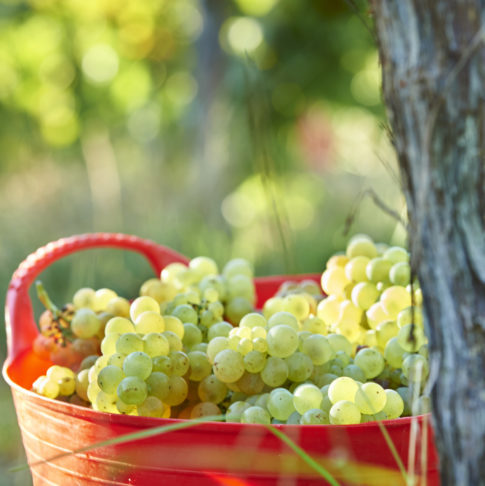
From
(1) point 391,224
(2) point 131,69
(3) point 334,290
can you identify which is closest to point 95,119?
(2) point 131,69

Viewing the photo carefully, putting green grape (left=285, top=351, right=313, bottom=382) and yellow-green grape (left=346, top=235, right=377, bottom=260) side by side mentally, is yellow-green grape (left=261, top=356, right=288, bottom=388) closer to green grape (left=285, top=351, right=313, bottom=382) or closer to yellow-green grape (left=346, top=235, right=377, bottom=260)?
green grape (left=285, top=351, right=313, bottom=382)

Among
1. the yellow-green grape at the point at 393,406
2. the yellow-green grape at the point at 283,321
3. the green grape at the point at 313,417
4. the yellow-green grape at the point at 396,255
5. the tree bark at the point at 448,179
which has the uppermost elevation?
the tree bark at the point at 448,179

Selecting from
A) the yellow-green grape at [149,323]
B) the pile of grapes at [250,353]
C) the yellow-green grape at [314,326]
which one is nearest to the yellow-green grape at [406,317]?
the pile of grapes at [250,353]

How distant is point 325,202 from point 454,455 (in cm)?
465

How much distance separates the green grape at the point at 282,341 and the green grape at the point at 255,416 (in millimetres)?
86

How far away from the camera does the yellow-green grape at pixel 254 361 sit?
0.79m

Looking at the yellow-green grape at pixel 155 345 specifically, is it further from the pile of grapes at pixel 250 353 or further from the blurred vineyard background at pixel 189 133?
the blurred vineyard background at pixel 189 133

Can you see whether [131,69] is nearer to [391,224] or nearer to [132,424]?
[391,224]

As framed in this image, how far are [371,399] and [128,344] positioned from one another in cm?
29

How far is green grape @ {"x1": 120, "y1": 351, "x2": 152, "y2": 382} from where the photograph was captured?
758 mm

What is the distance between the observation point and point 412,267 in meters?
0.51

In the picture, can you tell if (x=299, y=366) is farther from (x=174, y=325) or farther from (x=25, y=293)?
(x=25, y=293)

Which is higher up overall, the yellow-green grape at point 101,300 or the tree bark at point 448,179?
the tree bark at point 448,179

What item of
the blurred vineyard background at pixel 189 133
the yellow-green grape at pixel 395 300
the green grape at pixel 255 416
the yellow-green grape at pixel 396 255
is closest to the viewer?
the green grape at pixel 255 416
